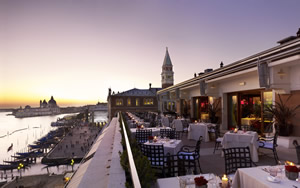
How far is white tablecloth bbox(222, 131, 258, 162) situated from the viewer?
600 cm

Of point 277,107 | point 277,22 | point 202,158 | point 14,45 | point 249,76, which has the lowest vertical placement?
point 202,158

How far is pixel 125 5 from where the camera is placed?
15797 millimetres

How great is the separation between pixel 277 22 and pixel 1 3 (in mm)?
21962

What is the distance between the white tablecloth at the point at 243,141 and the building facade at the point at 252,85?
2.75m

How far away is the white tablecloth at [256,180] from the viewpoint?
243 centimetres

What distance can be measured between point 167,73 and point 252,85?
152ft

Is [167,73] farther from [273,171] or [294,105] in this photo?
[273,171]

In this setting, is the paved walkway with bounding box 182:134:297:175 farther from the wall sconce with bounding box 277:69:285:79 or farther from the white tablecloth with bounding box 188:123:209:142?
the wall sconce with bounding box 277:69:285:79

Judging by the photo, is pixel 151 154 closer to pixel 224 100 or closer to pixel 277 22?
pixel 224 100

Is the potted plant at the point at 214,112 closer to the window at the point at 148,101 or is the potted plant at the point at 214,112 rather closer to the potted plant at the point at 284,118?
the potted plant at the point at 284,118

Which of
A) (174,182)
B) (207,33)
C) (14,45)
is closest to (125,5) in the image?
(207,33)

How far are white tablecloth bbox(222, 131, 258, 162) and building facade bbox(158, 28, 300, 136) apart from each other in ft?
9.03

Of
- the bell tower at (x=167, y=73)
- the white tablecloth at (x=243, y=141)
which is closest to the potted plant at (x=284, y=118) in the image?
the white tablecloth at (x=243, y=141)

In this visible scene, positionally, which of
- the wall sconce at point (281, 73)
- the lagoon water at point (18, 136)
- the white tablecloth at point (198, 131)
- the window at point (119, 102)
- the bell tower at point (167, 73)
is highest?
the bell tower at point (167, 73)
